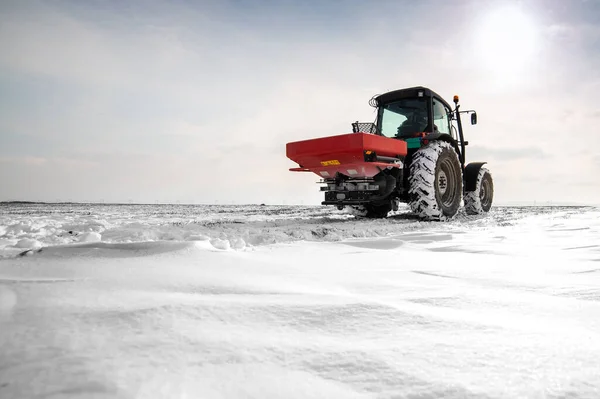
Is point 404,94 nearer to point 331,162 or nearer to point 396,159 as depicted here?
point 396,159

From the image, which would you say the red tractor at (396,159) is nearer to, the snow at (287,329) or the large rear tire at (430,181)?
the large rear tire at (430,181)

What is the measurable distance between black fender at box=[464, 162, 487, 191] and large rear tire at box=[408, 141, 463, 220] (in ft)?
5.55

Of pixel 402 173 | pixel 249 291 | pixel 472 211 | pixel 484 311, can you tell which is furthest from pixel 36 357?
pixel 472 211

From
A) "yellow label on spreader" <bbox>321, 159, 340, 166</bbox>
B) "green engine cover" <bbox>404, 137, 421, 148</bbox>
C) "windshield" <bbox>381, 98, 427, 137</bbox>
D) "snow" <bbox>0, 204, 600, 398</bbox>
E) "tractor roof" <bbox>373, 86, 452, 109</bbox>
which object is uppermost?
"tractor roof" <bbox>373, 86, 452, 109</bbox>

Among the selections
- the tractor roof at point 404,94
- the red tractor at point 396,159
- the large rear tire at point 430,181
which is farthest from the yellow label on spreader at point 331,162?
the tractor roof at point 404,94

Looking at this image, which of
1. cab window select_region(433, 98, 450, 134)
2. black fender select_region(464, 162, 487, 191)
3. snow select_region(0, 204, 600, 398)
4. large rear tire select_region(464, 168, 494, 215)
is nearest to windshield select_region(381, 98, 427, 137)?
cab window select_region(433, 98, 450, 134)

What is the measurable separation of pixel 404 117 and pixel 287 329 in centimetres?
674

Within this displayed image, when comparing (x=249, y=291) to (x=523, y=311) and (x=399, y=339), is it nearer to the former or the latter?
(x=399, y=339)

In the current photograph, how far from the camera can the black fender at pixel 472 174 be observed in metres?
7.82

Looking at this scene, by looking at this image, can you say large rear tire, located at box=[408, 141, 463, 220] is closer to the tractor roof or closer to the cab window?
the cab window

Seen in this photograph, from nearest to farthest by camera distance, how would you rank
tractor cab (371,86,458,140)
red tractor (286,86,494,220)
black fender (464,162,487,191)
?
red tractor (286,86,494,220)
tractor cab (371,86,458,140)
black fender (464,162,487,191)

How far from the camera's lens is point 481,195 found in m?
8.69

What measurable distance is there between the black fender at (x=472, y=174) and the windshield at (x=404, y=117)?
2.03 meters

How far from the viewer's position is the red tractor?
5.25 m
